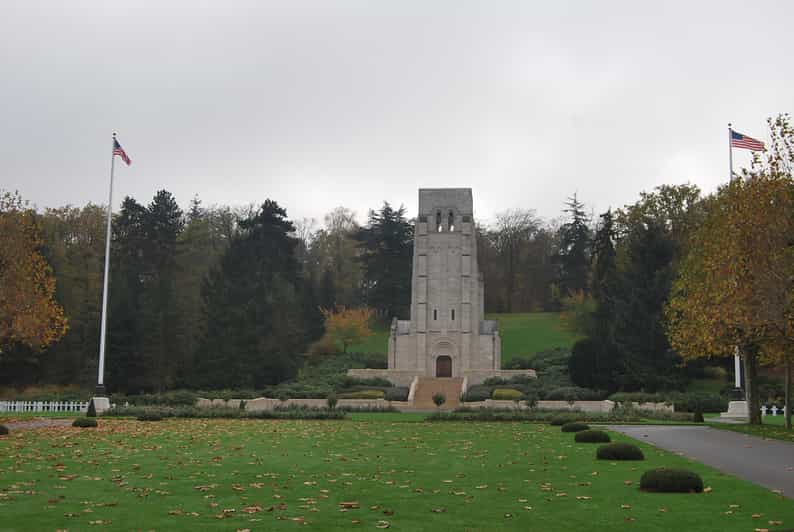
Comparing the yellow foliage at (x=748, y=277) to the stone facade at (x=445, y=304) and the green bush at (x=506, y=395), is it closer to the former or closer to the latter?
the green bush at (x=506, y=395)

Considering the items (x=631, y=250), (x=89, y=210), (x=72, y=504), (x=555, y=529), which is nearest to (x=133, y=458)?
(x=72, y=504)

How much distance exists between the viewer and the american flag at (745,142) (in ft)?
119

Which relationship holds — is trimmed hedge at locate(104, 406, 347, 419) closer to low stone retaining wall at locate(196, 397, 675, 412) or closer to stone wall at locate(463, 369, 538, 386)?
low stone retaining wall at locate(196, 397, 675, 412)

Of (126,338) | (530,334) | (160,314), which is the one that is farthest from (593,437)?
(530,334)

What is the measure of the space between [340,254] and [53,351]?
4589 cm

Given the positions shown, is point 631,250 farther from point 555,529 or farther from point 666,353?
point 555,529

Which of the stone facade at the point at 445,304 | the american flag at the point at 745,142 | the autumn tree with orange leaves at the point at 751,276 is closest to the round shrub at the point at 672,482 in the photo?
the autumn tree with orange leaves at the point at 751,276

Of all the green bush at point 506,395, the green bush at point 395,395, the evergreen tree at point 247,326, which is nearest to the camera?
the green bush at point 506,395

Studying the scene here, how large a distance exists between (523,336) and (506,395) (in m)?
33.6

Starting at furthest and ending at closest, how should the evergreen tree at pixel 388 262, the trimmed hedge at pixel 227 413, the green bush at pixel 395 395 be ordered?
the evergreen tree at pixel 388 262 < the green bush at pixel 395 395 < the trimmed hedge at pixel 227 413

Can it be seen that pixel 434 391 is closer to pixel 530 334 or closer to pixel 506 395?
pixel 506 395

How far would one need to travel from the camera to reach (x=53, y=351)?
58906 millimetres

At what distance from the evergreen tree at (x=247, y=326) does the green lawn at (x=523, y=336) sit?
358 inches

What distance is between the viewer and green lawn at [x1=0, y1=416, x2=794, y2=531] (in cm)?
1049
